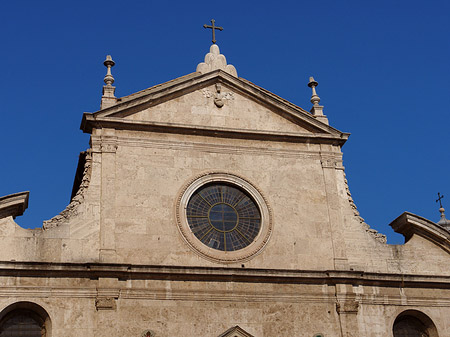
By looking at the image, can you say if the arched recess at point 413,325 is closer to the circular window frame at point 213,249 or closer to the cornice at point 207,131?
the circular window frame at point 213,249

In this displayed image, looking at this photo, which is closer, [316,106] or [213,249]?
[213,249]

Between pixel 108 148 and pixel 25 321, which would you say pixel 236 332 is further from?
pixel 108 148

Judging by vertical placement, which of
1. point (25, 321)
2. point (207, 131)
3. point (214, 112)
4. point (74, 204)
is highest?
point (214, 112)

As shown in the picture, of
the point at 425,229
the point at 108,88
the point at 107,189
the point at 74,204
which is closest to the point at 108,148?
the point at 107,189

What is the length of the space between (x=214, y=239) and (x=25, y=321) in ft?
17.1

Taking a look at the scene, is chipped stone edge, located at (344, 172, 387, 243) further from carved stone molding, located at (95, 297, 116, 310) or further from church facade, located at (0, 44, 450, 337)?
carved stone molding, located at (95, 297, 116, 310)

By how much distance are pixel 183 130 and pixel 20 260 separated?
5.74 meters

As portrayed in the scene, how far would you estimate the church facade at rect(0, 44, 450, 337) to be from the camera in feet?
58.9

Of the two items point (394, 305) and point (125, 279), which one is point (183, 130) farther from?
point (394, 305)

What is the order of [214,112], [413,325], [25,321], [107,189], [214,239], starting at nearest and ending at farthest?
[25,321] < [107,189] < [214,239] < [413,325] < [214,112]

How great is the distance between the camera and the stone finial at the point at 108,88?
2066cm

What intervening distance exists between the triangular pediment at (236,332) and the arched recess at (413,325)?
170 inches

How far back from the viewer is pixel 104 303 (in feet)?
58.4

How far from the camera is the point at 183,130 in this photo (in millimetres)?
20703
